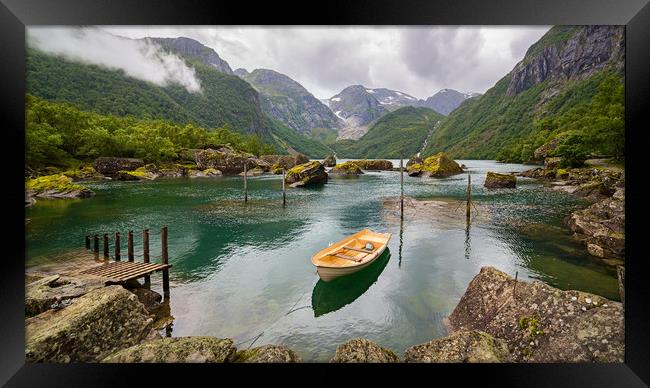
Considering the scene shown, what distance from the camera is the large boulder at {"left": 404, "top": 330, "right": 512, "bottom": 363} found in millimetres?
4438

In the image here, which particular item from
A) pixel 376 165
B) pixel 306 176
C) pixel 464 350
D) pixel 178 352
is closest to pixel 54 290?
pixel 178 352

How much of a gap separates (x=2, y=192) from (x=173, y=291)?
5.85 m

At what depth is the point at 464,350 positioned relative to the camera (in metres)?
4.58

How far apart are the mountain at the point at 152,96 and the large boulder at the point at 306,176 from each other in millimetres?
24969

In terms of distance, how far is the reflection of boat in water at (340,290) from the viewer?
8.60 metres

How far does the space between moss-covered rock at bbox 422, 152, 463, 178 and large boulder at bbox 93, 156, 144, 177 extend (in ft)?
147

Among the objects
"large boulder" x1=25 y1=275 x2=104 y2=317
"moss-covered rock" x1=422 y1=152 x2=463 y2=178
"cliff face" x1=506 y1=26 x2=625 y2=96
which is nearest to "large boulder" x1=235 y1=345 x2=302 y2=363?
"large boulder" x1=25 y1=275 x2=104 y2=317

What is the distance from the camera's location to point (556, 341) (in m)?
4.90

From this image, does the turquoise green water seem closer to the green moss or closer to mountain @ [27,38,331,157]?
the green moss

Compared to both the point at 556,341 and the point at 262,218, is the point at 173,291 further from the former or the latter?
the point at 262,218

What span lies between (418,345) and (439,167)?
44404 mm

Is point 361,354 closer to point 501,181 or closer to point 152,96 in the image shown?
point 501,181
